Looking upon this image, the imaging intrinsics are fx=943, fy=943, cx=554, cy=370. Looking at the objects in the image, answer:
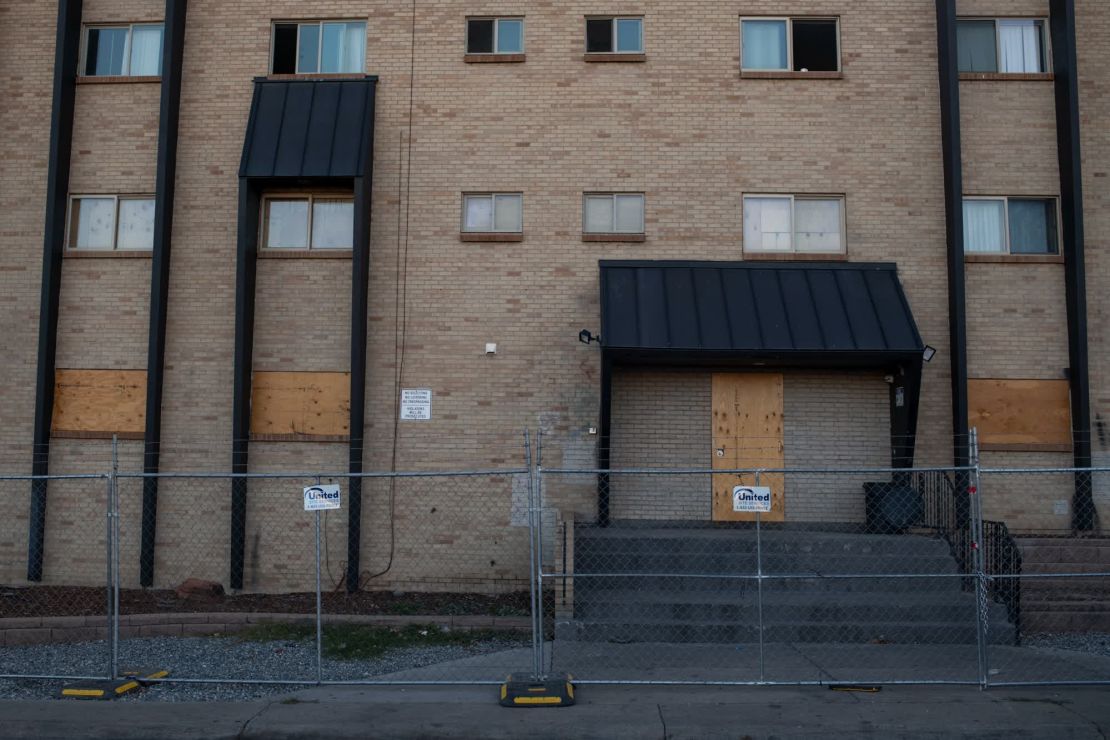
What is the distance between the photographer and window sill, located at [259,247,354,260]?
1333cm

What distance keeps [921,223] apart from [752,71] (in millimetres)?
3209

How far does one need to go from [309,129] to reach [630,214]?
184 inches

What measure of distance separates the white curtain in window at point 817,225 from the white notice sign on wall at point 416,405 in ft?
18.4

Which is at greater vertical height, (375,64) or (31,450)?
(375,64)

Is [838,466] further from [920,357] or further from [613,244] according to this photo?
[613,244]

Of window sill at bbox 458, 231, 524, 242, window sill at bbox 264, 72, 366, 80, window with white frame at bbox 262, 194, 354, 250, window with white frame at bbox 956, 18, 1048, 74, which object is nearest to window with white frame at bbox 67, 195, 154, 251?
window with white frame at bbox 262, 194, 354, 250

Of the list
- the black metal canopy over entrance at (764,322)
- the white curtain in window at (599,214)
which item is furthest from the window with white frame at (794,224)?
the white curtain in window at (599,214)

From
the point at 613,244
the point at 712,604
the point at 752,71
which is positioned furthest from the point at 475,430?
the point at 752,71

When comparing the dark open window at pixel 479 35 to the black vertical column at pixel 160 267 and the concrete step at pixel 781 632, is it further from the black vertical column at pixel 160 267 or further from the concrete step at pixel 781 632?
the concrete step at pixel 781 632

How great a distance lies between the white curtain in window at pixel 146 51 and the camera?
14.0 meters

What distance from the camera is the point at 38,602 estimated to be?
1190 cm

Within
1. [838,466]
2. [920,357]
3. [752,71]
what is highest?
[752,71]

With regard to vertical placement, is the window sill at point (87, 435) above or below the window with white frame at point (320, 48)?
below

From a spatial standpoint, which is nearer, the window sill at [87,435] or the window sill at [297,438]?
the window sill at [297,438]
